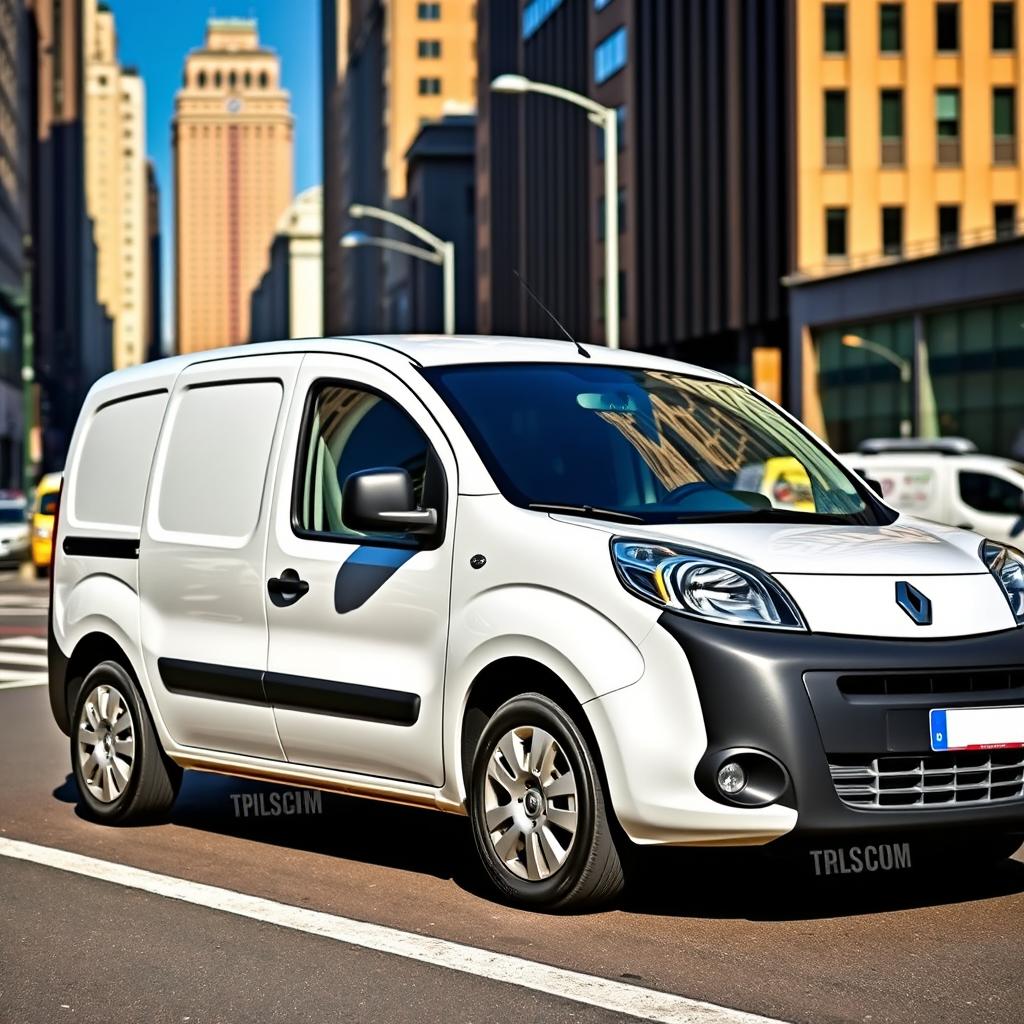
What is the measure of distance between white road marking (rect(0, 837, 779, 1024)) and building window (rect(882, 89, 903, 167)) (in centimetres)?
4919

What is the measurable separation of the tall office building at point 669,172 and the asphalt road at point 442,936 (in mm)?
47449

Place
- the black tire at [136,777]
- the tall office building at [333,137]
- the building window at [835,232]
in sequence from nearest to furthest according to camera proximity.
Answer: the black tire at [136,777] → the building window at [835,232] → the tall office building at [333,137]

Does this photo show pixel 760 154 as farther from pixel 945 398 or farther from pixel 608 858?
pixel 608 858

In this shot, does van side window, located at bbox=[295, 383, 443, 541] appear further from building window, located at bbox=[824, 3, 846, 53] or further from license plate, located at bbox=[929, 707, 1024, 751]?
building window, located at bbox=[824, 3, 846, 53]

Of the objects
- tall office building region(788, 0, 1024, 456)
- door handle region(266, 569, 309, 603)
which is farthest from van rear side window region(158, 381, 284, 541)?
tall office building region(788, 0, 1024, 456)

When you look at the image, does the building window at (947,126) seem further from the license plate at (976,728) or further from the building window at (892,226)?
the license plate at (976,728)

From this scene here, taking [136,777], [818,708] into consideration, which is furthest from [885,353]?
[818,708]

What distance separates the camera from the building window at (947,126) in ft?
174

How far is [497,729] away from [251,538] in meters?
1.42

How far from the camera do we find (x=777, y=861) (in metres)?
6.80

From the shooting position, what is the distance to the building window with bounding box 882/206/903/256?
53.4 meters

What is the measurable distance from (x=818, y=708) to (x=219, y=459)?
273 centimetres

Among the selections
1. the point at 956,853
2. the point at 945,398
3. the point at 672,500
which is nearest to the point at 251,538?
the point at 672,500

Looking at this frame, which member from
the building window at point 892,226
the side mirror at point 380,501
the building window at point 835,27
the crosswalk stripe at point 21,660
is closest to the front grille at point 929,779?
the side mirror at point 380,501
